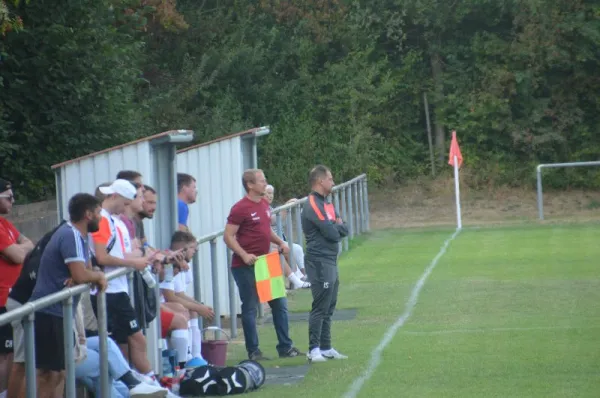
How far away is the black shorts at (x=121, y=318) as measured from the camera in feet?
32.0

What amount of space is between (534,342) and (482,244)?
40.2 ft

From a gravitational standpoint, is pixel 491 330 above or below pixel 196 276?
below

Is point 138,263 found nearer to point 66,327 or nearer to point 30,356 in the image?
point 66,327

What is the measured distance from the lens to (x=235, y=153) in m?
16.1

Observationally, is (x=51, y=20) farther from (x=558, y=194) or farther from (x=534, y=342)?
(x=558, y=194)

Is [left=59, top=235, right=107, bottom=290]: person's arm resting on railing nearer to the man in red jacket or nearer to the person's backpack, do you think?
the person's backpack

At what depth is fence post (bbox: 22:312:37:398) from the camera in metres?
7.33

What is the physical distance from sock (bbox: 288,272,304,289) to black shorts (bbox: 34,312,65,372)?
10.3 meters

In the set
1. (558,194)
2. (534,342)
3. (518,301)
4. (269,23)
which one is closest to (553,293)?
(518,301)

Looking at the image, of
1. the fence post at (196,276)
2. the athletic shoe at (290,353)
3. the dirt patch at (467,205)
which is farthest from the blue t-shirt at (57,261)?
the dirt patch at (467,205)

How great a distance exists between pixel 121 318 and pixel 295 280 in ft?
28.9

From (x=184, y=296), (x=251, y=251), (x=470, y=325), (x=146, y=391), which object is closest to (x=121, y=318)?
(x=146, y=391)

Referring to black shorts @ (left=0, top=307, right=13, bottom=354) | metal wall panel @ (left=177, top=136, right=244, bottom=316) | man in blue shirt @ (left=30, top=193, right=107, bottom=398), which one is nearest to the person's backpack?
man in blue shirt @ (left=30, top=193, right=107, bottom=398)

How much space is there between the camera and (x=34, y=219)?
1545 cm
